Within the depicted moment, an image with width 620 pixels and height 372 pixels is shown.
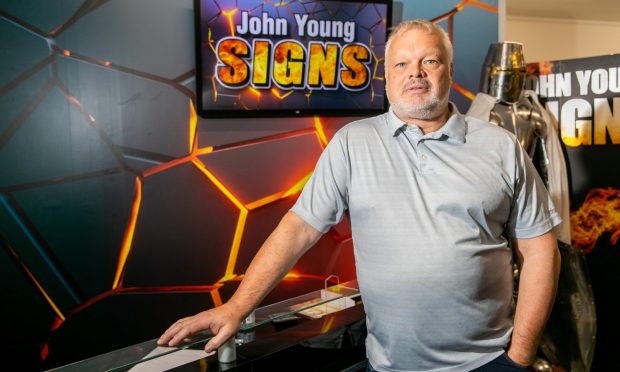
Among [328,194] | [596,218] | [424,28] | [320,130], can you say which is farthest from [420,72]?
[596,218]

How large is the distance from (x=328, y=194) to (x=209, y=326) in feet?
1.46

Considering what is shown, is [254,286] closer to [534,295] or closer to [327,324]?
[327,324]

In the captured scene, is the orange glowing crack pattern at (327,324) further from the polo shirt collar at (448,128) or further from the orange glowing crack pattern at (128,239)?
the orange glowing crack pattern at (128,239)

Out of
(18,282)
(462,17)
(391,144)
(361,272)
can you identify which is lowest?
(18,282)

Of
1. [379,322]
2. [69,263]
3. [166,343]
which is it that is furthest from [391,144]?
[69,263]

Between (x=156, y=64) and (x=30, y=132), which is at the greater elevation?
(x=156, y=64)

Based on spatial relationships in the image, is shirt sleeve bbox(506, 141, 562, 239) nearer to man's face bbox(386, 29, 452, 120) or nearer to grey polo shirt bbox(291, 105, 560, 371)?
grey polo shirt bbox(291, 105, 560, 371)

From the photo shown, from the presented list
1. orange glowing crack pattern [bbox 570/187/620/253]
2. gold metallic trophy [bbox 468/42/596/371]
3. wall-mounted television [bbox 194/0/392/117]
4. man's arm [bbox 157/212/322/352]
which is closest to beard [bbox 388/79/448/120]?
man's arm [bbox 157/212/322/352]

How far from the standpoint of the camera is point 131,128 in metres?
2.85

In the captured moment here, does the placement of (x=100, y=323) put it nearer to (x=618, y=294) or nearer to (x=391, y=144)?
(x=391, y=144)

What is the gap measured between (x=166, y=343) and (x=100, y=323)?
184 centimetres

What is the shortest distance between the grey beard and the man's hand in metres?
0.68

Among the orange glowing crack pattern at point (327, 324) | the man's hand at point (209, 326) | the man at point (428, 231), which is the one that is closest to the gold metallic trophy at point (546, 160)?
the orange glowing crack pattern at point (327, 324)

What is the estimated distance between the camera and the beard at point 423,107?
1451 mm
